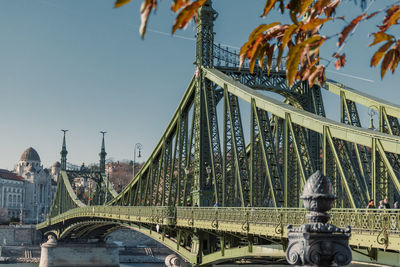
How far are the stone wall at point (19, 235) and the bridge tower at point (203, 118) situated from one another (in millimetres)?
77781

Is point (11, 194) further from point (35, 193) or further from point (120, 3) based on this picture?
point (120, 3)

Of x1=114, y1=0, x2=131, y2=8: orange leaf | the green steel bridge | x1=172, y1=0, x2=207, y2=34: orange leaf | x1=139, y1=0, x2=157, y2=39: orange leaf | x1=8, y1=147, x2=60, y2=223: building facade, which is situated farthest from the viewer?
x1=8, y1=147, x2=60, y2=223: building facade

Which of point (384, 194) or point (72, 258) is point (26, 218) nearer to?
point (72, 258)

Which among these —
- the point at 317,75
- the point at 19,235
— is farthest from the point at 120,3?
the point at 19,235

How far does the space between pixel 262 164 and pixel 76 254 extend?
162 ft

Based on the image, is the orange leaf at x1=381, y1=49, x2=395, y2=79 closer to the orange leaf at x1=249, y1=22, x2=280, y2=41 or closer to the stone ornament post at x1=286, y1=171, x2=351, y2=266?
the orange leaf at x1=249, y1=22, x2=280, y2=41

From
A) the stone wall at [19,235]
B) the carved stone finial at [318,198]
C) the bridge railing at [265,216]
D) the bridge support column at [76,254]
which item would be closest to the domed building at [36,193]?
the stone wall at [19,235]

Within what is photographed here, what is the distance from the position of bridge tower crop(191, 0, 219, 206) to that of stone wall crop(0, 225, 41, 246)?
77781 mm

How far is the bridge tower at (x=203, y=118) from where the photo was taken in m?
37.8

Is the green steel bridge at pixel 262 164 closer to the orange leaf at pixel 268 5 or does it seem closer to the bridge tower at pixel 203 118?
the bridge tower at pixel 203 118

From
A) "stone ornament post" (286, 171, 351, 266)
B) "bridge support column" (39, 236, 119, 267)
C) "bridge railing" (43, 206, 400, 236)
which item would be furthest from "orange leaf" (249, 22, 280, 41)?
"bridge support column" (39, 236, 119, 267)

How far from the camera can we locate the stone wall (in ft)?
364

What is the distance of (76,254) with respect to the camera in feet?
260

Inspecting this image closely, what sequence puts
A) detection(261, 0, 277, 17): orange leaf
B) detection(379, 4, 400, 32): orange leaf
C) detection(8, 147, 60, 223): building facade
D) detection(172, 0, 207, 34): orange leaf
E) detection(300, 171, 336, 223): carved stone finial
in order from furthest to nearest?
1. detection(8, 147, 60, 223): building facade
2. detection(300, 171, 336, 223): carved stone finial
3. detection(261, 0, 277, 17): orange leaf
4. detection(379, 4, 400, 32): orange leaf
5. detection(172, 0, 207, 34): orange leaf
